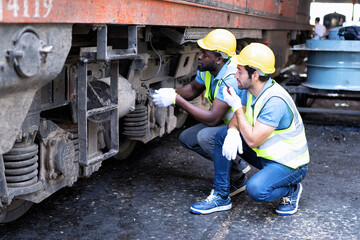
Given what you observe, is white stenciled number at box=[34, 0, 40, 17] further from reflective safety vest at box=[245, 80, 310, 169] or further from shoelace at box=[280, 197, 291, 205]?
shoelace at box=[280, 197, 291, 205]

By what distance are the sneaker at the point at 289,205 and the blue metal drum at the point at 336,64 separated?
→ 130 inches

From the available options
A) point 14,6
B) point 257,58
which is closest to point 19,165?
point 14,6

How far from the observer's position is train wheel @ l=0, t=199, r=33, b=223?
309 centimetres

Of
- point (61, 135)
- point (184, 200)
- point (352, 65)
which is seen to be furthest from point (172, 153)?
point (352, 65)

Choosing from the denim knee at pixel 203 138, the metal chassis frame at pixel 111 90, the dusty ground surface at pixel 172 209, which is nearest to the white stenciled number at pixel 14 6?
the metal chassis frame at pixel 111 90

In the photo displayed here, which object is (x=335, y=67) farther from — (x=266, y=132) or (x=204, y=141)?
(x=266, y=132)

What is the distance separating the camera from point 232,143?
3.38m

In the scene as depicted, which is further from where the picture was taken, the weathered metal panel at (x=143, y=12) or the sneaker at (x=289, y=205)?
the sneaker at (x=289, y=205)

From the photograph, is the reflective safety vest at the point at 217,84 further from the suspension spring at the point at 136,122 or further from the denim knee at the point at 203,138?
the suspension spring at the point at 136,122

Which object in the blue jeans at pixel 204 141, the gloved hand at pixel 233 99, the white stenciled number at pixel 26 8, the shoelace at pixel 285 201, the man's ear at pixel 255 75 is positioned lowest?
the shoelace at pixel 285 201

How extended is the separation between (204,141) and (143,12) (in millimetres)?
1214

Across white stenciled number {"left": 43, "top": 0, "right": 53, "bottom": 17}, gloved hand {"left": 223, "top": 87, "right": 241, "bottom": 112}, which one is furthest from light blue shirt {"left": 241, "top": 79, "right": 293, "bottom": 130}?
white stenciled number {"left": 43, "top": 0, "right": 53, "bottom": 17}

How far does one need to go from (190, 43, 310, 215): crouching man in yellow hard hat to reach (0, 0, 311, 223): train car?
2.26 feet

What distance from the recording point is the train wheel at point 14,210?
309cm
